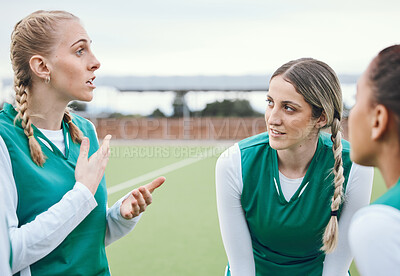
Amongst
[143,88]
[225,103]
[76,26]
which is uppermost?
[76,26]

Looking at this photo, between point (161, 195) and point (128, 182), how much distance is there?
1.77m

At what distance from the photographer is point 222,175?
2.17 metres

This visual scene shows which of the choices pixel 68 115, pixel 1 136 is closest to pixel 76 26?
pixel 68 115

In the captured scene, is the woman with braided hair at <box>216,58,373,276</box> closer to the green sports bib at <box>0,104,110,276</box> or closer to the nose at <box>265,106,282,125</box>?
the nose at <box>265,106,282,125</box>

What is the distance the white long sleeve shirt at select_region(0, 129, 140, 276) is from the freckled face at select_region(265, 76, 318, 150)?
101 centimetres

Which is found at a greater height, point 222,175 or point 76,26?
point 76,26

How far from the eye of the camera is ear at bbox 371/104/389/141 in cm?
111

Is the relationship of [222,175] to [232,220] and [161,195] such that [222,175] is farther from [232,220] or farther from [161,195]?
[161,195]

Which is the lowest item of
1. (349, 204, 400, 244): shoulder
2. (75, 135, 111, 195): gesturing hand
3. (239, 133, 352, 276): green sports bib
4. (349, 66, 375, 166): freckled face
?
(239, 133, 352, 276): green sports bib

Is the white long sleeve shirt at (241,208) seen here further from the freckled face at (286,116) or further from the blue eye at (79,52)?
the blue eye at (79,52)

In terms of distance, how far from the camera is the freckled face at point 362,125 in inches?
46.5

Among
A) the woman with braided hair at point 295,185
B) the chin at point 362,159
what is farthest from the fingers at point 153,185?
the chin at point 362,159

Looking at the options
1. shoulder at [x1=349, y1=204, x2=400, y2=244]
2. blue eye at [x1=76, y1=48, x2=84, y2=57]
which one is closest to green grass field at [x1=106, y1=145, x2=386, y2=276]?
blue eye at [x1=76, y1=48, x2=84, y2=57]

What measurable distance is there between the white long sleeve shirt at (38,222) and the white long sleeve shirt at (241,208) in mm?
783
